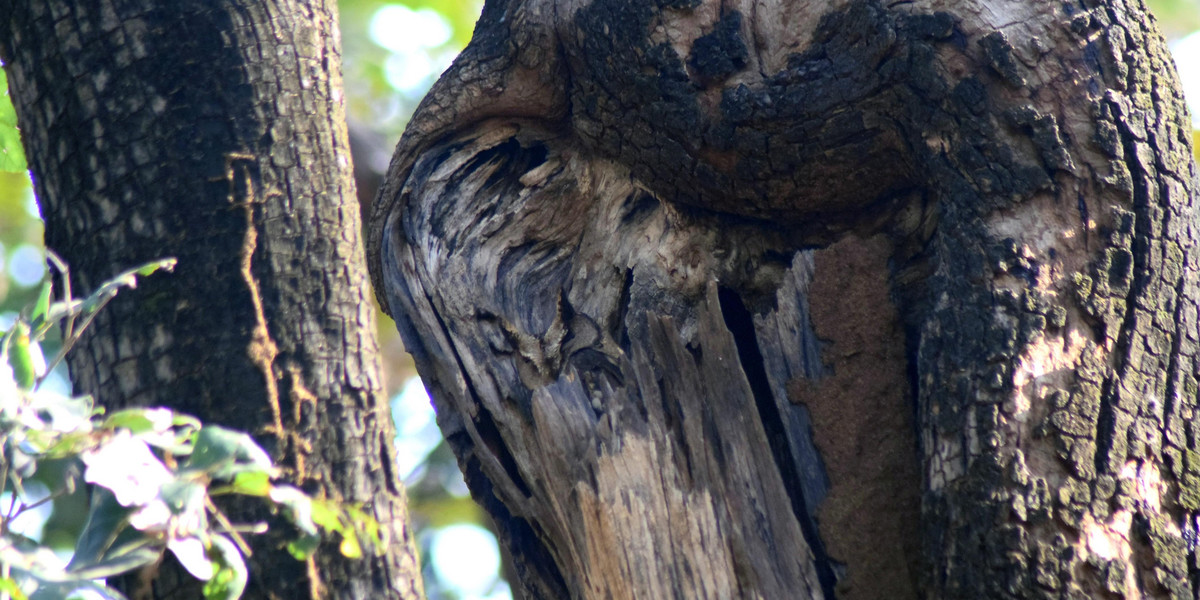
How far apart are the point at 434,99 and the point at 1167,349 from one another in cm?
206

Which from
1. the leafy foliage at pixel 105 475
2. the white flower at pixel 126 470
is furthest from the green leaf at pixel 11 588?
the white flower at pixel 126 470

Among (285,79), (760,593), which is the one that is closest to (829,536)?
(760,593)

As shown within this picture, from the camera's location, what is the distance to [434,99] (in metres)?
3.00

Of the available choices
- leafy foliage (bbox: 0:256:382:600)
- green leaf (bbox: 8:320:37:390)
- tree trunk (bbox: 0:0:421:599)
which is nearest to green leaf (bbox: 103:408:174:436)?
leafy foliage (bbox: 0:256:382:600)

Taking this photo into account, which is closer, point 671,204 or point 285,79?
point 285,79

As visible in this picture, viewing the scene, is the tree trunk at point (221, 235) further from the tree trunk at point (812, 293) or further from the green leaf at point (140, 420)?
the tree trunk at point (812, 293)

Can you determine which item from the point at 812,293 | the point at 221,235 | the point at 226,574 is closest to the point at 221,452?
the point at 226,574

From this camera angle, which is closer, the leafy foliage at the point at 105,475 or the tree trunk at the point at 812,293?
the leafy foliage at the point at 105,475

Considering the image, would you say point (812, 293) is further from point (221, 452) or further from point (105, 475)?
point (105, 475)

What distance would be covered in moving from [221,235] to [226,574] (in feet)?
1.75

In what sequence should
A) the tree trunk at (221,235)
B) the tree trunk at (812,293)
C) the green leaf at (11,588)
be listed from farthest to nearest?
the tree trunk at (812,293) < the tree trunk at (221,235) < the green leaf at (11,588)

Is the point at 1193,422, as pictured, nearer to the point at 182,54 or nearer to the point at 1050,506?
the point at 1050,506

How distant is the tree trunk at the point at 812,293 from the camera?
198 centimetres

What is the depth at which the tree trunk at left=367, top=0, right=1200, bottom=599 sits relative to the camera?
198cm
